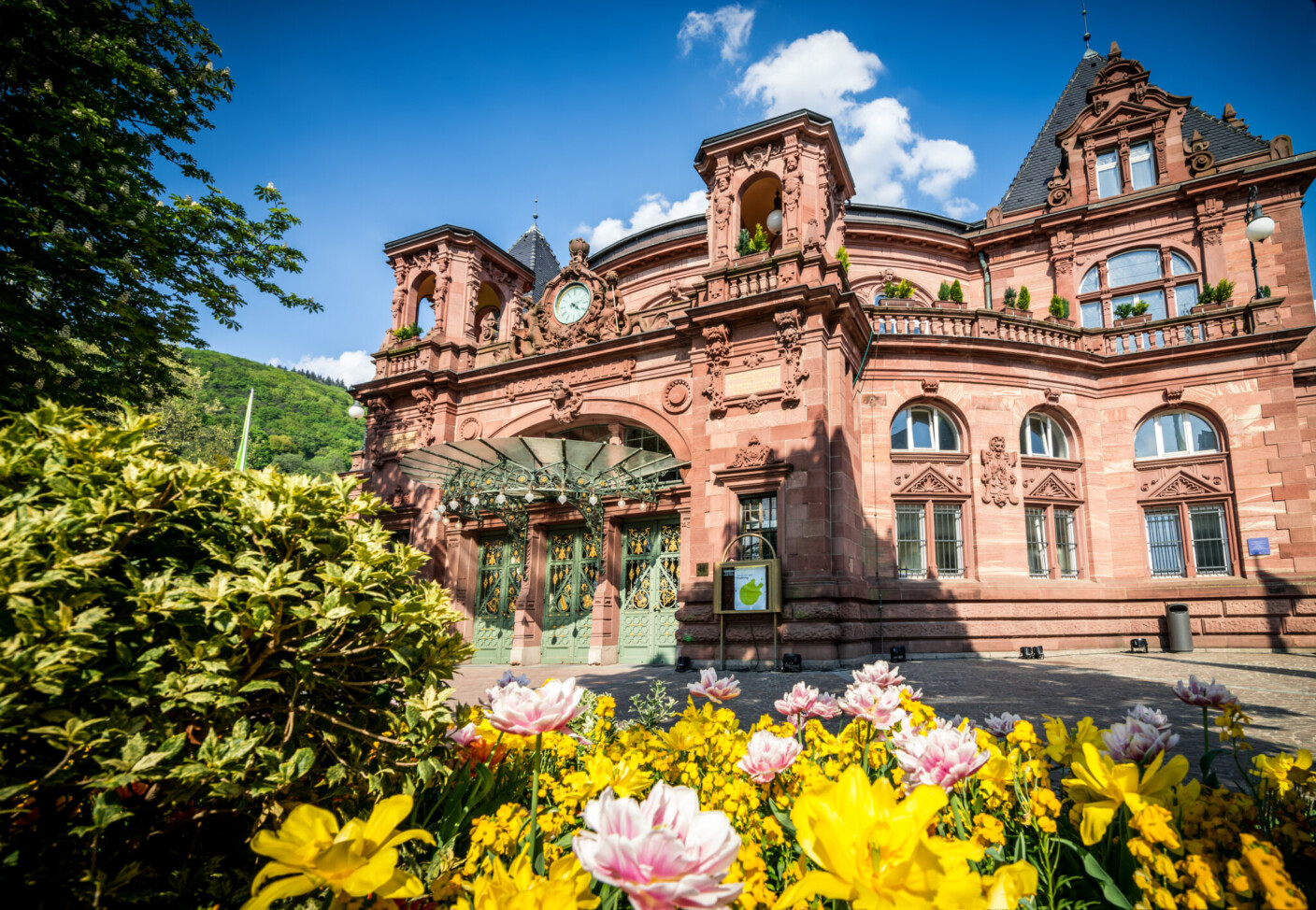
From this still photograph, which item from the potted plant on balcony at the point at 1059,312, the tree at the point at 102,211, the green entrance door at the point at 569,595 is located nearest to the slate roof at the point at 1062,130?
the potted plant on balcony at the point at 1059,312

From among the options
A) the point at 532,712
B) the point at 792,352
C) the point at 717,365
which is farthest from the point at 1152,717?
the point at 717,365

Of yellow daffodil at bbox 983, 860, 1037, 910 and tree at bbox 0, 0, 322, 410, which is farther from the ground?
tree at bbox 0, 0, 322, 410

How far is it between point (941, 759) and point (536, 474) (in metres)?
14.4

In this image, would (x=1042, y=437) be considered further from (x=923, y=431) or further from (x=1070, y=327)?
(x=923, y=431)

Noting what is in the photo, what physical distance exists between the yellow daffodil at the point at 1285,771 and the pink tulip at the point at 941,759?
3.07 ft

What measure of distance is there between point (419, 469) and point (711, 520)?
27.7ft

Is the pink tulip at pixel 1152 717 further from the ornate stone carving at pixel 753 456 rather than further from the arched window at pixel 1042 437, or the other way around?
the arched window at pixel 1042 437

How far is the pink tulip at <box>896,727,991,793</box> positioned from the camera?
188 centimetres

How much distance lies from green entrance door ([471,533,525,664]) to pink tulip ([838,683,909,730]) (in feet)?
51.3

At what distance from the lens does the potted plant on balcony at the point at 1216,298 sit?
680 inches

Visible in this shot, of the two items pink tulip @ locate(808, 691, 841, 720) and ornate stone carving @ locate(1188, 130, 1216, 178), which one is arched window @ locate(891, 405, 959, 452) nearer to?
ornate stone carving @ locate(1188, 130, 1216, 178)

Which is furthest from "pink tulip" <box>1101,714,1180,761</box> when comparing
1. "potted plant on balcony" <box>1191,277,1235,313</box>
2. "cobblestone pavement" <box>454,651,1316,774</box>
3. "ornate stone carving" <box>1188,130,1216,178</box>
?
"ornate stone carving" <box>1188,130,1216,178</box>

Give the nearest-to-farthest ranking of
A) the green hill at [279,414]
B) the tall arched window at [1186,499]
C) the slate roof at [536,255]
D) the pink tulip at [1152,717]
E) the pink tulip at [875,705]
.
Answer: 1. the pink tulip at [1152,717]
2. the pink tulip at [875,705]
3. the tall arched window at [1186,499]
4. the slate roof at [536,255]
5. the green hill at [279,414]

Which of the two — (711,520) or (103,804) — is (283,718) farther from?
(711,520)
